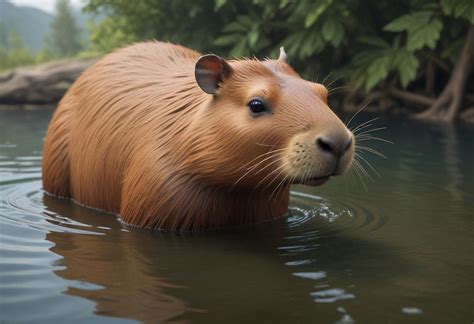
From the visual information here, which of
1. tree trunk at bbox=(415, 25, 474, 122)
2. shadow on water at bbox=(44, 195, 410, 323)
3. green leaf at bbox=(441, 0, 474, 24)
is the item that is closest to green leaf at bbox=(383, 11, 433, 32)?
green leaf at bbox=(441, 0, 474, 24)

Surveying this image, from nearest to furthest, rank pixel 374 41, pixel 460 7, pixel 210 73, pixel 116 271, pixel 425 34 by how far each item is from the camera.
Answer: pixel 116 271
pixel 210 73
pixel 460 7
pixel 425 34
pixel 374 41

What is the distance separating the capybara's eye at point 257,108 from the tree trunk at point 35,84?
43.2 feet

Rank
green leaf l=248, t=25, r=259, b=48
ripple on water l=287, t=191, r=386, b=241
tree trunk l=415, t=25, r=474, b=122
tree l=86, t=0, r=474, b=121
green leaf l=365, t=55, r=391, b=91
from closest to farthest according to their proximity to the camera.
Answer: ripple on water l=287, t=191, r=386, b=241
tree l=86, t=0, r=474, b=121
green leaf l=365, t=55, r=391, b=91
tree trunk l=415, t=25, r=474, b=122
green leaf l=248, t=25, r=259, b=48

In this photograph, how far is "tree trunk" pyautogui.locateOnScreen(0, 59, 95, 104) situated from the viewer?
1686cm

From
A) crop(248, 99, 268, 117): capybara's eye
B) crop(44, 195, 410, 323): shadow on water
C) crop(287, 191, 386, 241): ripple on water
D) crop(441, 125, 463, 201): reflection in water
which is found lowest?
crop(44, 195, 410, 323): shadow on water

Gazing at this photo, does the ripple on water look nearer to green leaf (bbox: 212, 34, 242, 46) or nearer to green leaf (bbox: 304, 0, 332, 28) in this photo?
green leaf (bbox: 304, 0, 332, 28)

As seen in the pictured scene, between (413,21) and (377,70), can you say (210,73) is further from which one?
(377,70)

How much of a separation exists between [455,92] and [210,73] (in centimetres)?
916

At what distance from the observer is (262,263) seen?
4.03 meters

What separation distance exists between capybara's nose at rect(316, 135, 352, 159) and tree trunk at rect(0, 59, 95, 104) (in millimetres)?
13635

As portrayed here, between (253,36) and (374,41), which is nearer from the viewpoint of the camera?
(374,41)

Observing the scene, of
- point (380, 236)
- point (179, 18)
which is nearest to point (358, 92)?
point (179, 18)

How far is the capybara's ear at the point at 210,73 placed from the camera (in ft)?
15.0

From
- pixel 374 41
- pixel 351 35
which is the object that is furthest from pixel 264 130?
pixel 351 35
